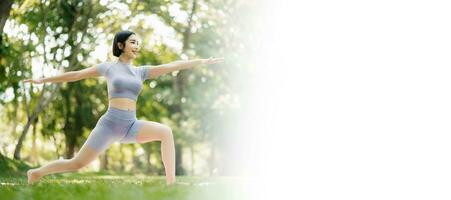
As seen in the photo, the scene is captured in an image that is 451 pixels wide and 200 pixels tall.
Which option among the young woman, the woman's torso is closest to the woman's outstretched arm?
the young woman

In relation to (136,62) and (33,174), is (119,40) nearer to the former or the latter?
(33,174)

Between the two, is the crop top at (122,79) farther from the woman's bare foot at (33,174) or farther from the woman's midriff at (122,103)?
the woman's bare foot at (33,174)

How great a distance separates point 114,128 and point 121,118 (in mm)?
138

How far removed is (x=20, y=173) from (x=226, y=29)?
11448 mm

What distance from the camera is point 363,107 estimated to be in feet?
95.1

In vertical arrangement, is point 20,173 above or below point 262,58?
below

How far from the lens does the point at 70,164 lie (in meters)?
8.97

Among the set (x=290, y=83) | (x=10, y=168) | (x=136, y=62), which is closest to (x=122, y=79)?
(x=10, y=168)

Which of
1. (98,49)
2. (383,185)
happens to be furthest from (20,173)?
(383,185)

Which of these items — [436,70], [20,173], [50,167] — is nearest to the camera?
[50,167]

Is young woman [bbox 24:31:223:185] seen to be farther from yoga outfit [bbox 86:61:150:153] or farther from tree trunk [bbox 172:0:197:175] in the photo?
tree trunk [bbox 172:0:197:175]

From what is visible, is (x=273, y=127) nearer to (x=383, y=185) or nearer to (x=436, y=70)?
(x=436, y=70)

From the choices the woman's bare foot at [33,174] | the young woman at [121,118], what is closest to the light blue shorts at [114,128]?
the young woman at [121,118]

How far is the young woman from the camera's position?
8.70 meters
